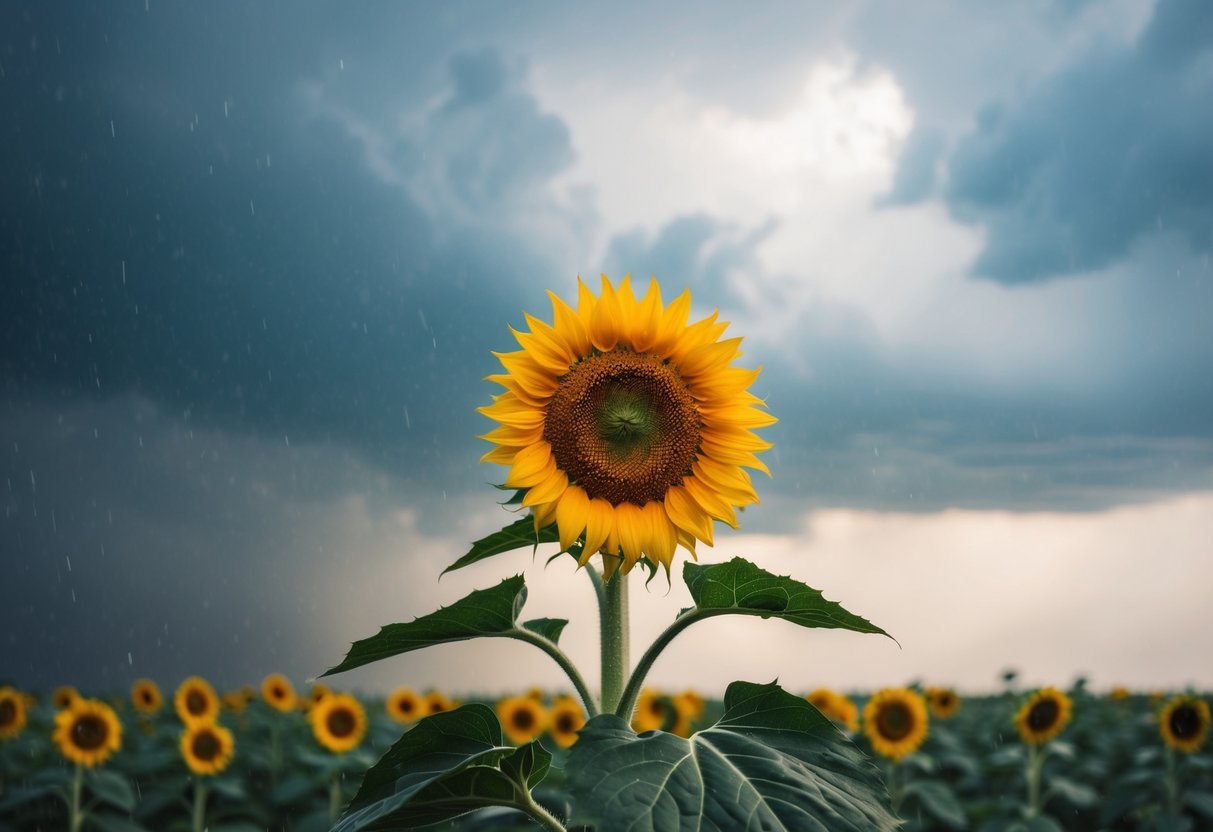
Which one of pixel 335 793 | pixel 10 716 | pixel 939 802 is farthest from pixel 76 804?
pixel 939 802

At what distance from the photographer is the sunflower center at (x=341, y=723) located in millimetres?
10438

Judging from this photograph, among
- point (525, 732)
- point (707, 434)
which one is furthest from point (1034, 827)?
point (707, 434)

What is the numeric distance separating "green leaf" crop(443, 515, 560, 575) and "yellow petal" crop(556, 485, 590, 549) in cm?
6

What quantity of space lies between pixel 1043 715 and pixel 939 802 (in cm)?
142

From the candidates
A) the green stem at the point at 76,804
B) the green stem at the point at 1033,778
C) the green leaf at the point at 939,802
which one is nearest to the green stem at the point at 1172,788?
the green stem at the point at 1033,778

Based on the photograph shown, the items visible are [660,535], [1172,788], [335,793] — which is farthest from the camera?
[1172,788]

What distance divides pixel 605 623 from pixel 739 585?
33 centimetres

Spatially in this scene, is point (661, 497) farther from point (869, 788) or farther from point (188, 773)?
point (188, 773)

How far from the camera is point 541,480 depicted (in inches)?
97.6

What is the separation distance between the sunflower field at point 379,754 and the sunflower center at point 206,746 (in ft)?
0.03

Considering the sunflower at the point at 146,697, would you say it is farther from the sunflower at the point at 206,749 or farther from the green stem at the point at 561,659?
the green stem at the point at 561,659

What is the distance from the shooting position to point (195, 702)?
11.4 metres

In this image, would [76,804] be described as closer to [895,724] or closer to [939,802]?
[895,724]

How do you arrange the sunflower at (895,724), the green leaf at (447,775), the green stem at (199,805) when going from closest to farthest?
the green leaf at (447,775) → the green stem at (199,805) → the sunflower at (895,724)
